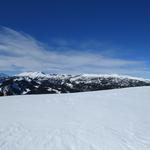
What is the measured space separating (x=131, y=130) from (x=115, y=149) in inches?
82.8

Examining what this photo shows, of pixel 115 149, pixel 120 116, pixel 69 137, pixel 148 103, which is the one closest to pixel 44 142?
pixel 69 137

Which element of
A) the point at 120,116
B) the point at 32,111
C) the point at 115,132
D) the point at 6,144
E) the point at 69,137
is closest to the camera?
the point at 6,144

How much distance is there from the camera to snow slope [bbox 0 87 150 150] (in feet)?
20.9

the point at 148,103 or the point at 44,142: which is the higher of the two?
the point at 148,103

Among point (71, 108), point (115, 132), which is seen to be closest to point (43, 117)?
point (71, 108)

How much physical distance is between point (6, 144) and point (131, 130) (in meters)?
4.52

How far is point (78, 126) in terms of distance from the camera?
835cm

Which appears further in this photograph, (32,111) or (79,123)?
(32,111)

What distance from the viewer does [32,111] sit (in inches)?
445

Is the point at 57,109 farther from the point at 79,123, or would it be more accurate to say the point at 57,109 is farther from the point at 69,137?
the point at 69,137

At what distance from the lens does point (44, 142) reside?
659cm

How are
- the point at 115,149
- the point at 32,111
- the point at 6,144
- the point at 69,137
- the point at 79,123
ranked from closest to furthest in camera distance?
the point at 115,149, the point at 6,144, the point at 69,137, the point at 79,123, the point at 32,111

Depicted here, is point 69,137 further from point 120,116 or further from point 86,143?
point 120,116

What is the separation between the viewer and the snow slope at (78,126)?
6359mm
